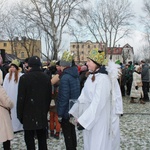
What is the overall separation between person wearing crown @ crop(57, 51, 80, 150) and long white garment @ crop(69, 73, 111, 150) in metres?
0.68

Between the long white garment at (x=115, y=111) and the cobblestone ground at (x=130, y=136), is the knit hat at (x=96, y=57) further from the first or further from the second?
the cobblestone ground at (x=130, y=136)

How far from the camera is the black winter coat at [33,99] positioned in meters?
4.49

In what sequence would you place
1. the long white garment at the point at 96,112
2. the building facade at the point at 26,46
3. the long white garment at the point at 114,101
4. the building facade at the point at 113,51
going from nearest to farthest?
the long white garment at the point at 96,112 → the long white garment at the point at 114,101 → the building facade at the point at 113,51 → the building facade at the point at 26,46

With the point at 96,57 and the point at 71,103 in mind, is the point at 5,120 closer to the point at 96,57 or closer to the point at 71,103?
the point at 71,103

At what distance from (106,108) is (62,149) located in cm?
230

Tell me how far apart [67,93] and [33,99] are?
60cm

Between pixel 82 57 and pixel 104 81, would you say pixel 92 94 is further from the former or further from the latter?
pixel 82 57

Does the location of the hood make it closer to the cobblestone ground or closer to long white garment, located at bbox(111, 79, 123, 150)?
long white garment, located at bbox(111, 79, 123, 150)

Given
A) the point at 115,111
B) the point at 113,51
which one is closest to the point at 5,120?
the point at 115,111

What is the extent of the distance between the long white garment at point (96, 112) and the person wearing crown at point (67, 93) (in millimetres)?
680

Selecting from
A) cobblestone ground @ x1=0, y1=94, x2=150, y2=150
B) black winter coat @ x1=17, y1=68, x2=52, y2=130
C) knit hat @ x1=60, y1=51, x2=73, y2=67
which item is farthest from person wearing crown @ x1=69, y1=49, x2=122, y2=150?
cobblestone ground @ x1=0, y1=94, x2=150, y2=150

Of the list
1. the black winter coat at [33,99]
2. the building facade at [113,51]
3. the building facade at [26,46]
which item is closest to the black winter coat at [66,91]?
the black winter coat at [33,99]

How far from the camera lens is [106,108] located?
4.04 m

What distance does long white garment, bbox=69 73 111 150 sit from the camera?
380 cm
